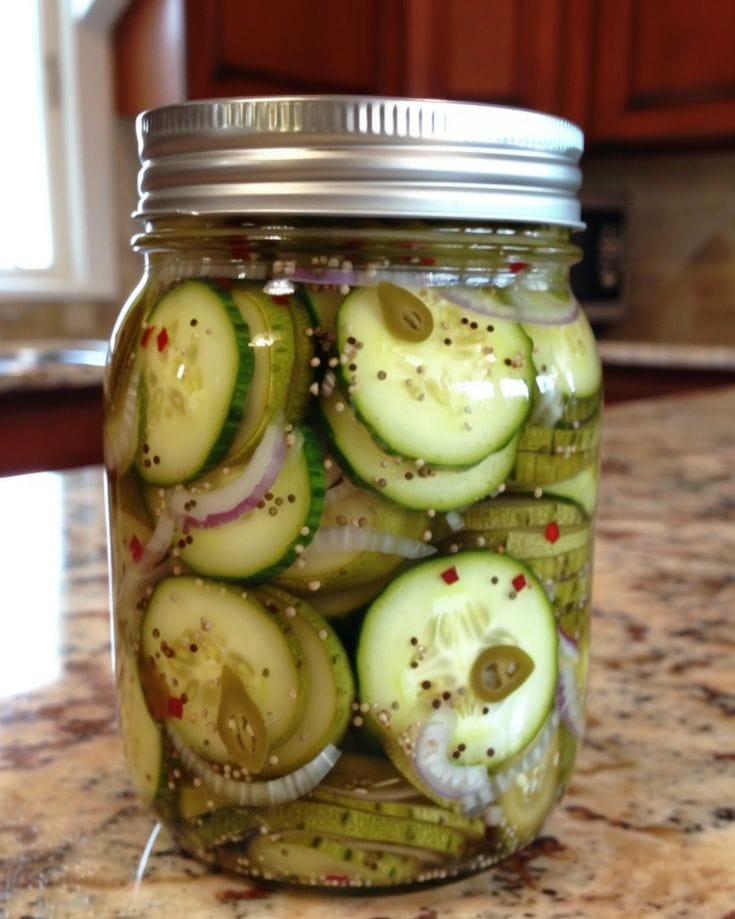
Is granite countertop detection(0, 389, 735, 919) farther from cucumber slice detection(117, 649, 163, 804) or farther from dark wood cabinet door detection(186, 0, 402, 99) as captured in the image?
dark wood cabinet door detection(186, 0, 402, 99)

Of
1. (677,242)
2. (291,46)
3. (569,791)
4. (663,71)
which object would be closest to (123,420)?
(569,791)

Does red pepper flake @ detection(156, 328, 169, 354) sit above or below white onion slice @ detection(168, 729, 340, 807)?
above

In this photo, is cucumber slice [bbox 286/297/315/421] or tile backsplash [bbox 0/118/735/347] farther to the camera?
tile backsplash [bbox 0/118/735/347]

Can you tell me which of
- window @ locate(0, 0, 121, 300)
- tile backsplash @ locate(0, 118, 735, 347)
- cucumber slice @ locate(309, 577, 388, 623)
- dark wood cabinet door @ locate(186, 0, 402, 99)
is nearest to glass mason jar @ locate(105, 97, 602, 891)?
cucumber slice @ locate(309, 577, 388, 623)

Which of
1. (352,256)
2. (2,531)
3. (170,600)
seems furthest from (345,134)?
(2,531)

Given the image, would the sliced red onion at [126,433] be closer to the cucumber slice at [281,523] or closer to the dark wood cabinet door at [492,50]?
the cucumber slice at [281,523]

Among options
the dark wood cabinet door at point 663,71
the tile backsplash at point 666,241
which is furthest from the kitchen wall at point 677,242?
the dark wood cabinet door at point 663,71

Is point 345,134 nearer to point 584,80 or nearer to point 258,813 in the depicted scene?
point 258,813
